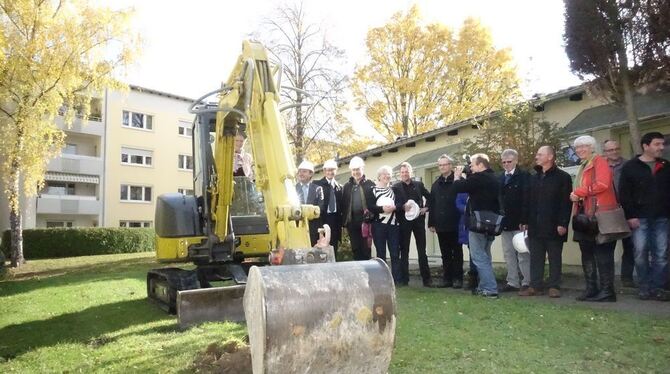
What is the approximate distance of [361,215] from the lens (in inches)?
330

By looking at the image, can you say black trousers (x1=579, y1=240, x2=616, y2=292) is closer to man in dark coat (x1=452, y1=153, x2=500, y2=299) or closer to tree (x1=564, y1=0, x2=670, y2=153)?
man in dark coat (x1=452, y1=153, x2=500, y2=299)

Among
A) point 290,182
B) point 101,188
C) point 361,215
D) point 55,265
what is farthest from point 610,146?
point 101,188

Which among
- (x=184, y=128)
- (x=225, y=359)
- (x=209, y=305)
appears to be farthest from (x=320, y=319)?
(x=184, y=128)

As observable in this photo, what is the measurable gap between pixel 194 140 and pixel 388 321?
209 inches

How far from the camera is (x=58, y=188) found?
3575 cm

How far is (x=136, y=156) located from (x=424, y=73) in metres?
22.8

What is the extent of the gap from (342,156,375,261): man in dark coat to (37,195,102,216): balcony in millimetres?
31863

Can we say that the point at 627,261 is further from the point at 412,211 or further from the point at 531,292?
the point at 412,211

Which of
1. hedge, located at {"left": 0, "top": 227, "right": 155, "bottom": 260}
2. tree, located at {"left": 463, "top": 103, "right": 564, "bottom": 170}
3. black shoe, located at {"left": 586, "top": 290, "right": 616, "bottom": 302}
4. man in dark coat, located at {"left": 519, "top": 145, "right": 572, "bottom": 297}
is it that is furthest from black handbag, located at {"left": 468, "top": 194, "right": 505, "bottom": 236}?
hedge, located at {"left": 0, "top": 227, "right": 155, "bottom": 260}

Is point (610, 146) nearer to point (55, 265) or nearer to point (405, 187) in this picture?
point (405, 187)

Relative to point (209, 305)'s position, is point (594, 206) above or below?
above

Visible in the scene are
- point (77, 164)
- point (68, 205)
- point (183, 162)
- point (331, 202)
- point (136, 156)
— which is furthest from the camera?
point (183, 162)

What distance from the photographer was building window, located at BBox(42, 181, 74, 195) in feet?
115

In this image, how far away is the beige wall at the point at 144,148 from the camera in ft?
121
